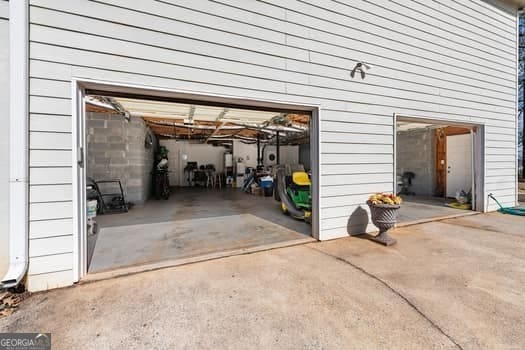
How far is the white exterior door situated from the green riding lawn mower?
5099mm

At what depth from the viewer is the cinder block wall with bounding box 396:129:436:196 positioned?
24.5 ft

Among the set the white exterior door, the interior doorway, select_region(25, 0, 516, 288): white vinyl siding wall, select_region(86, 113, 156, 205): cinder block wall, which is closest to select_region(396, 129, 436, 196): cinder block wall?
the white exterior door

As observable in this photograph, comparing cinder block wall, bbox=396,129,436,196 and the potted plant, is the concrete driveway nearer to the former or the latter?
the potted plant

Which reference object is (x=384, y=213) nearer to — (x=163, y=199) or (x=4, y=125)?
(x=4, y=125)

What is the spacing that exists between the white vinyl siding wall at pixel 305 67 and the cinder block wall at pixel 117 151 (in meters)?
4.20

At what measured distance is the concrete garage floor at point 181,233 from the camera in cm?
272

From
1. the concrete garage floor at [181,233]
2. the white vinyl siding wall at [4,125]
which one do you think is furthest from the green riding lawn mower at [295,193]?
the white vinyl siding wall at [4,125]

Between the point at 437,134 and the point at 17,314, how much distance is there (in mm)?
9572

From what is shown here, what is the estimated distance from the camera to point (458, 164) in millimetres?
6734

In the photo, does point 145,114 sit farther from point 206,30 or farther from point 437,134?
point 437,134

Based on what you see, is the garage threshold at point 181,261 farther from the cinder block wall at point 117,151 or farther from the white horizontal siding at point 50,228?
the cinder block wall at point 117,151

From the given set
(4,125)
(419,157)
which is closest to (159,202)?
(4,125)

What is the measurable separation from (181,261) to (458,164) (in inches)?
318

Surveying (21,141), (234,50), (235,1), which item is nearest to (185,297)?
(21,141)
